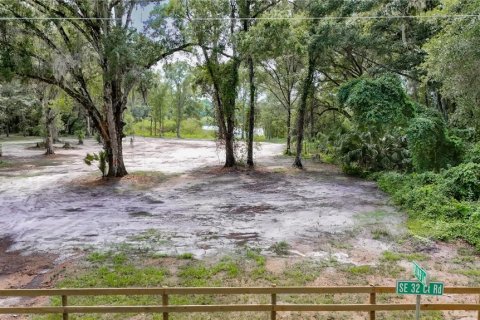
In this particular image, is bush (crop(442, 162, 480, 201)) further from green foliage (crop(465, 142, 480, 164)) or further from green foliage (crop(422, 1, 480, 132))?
green foliage (crop(422, 1, 480, 132))

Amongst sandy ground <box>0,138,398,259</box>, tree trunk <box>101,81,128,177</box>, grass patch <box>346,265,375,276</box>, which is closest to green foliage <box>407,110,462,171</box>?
sandy ground <box>0,138,398,259</box>

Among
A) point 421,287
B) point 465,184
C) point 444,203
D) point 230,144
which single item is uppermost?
point 230,144

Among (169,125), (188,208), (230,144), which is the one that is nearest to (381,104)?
(230,144)

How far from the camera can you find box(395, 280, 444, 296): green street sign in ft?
10.1

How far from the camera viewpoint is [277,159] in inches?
849

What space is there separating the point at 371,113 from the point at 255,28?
17.7ft

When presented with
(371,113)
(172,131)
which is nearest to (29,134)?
(172,131)

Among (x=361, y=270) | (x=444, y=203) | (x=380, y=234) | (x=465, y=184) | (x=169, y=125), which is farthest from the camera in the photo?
(x=169, y=125)

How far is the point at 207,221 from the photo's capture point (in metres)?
9.05

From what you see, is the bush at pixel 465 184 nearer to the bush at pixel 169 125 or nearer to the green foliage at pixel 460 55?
the green foliage at pixel 460 55

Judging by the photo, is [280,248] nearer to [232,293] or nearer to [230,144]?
[232,293]

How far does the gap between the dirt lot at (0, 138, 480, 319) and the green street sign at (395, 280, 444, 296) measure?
7.01 ft

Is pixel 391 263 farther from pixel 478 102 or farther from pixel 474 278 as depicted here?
pixel 478 102

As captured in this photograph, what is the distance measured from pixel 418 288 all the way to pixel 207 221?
633 centimetres
